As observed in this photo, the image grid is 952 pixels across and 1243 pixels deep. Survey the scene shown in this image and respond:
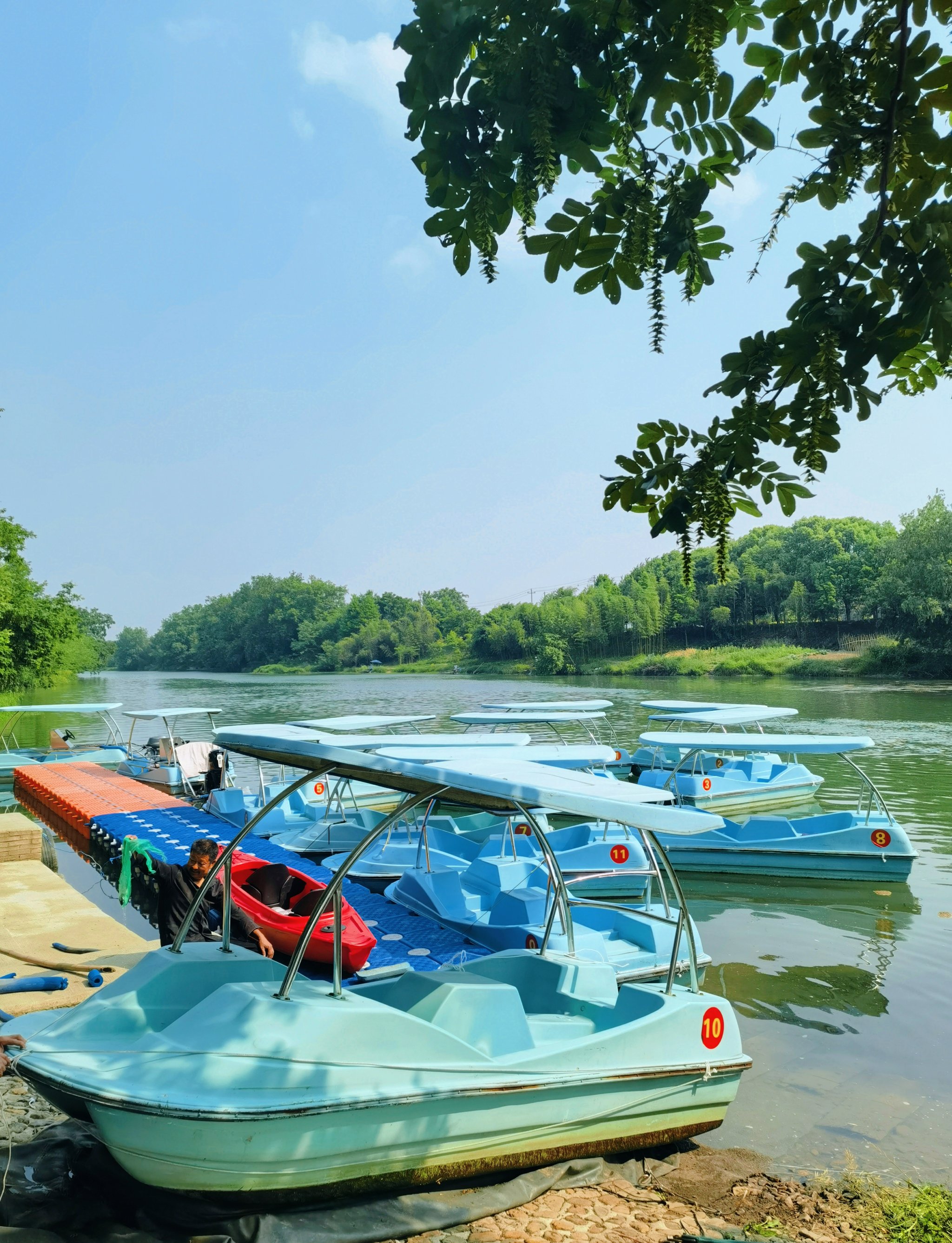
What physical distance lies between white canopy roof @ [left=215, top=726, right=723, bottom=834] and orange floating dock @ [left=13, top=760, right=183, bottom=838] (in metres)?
12.5

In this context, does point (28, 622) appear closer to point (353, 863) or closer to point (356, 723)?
point (356, 723)

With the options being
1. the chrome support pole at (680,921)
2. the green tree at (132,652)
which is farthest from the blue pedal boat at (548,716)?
the green tree at (132,652)

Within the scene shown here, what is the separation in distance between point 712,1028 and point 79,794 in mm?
16783

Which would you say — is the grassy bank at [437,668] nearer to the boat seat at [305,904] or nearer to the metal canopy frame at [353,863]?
the boat seat at [305,904]

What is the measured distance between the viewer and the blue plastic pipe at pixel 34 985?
7508 mm

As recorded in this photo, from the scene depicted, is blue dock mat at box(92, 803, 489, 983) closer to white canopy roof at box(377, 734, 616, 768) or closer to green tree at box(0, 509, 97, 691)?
white canopy roof at box(377, 734, 616, 768)

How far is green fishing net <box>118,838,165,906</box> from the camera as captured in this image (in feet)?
43.0

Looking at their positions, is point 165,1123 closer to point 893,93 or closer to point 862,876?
point 893,93

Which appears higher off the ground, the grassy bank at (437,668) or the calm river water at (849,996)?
the grassy bank at (437,668)

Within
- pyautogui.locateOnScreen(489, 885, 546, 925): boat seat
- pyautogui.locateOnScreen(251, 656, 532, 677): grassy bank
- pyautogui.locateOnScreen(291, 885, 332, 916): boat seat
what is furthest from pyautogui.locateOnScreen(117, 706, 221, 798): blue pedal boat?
pyautogui.locateOnScreen(251, 656, 532, 677): grassy bank

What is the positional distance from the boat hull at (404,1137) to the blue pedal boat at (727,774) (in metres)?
11.1

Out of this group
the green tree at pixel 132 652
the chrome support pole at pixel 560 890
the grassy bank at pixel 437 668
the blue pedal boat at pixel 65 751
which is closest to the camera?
the chrome support pole at pixel 560 890

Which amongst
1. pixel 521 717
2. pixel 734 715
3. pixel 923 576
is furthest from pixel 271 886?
pixel 923 576

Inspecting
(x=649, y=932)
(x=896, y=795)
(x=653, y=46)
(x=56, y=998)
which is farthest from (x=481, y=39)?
(x=896, y=795)
